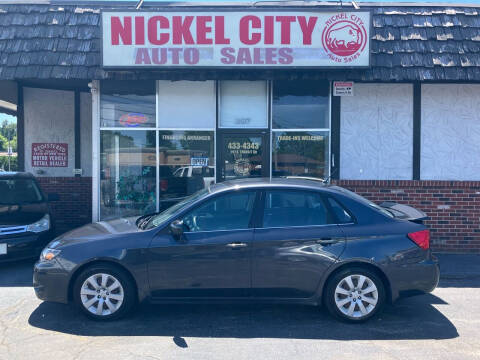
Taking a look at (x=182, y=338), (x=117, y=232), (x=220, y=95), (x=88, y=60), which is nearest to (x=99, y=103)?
(x=88, y=60)

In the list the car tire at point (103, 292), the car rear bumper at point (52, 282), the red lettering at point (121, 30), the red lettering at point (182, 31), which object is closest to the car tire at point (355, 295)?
the car tire at point (103, 292)

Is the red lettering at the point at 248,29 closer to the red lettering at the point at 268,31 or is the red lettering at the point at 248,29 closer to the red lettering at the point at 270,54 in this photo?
the red lettering at the point at 268,31

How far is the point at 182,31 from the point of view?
8.53 meters

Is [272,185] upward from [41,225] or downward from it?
upward

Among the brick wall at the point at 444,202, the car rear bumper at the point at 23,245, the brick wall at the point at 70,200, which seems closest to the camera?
the car rear bumper at the point at 23,245

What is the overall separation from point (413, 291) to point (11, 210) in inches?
241

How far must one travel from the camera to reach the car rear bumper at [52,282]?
5.23m

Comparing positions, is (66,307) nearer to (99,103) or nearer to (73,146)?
(99,103)

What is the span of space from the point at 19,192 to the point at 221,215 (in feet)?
15.1

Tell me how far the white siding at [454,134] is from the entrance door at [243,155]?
2958 millimetres

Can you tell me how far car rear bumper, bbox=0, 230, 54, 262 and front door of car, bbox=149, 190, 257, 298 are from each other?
3.31 metres

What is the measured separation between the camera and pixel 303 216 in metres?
5.40

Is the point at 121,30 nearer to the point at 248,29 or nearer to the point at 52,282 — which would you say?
the point at 248,29

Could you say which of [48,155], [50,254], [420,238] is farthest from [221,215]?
[48,155]
